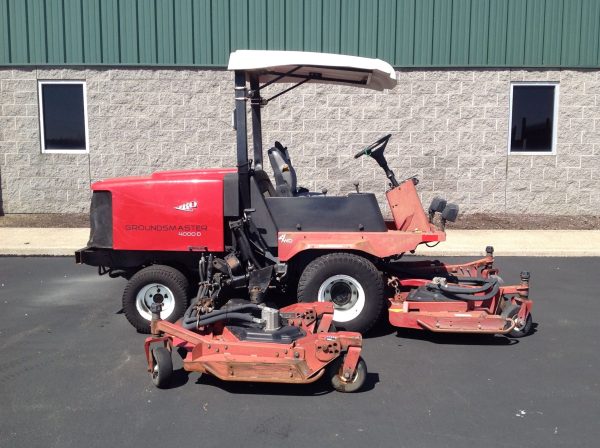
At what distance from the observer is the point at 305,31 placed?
12016mm

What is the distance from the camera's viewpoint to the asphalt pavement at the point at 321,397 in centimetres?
374

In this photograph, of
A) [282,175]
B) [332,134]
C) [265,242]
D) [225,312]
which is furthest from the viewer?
[332,134]

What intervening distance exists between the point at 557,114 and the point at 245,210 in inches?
356

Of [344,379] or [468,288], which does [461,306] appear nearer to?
[468,288]

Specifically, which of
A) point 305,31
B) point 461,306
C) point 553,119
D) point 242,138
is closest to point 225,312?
point 242,138

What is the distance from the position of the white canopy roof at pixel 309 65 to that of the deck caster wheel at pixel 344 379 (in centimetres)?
250

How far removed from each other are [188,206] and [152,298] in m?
0.95

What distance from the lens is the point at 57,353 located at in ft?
17.2

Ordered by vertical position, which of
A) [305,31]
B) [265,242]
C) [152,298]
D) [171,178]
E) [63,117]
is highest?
[305,31]

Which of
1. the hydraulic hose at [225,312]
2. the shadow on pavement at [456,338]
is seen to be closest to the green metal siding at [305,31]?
the shadow on pavement at [456,338]

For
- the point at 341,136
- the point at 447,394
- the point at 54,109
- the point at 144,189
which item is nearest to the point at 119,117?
the point at 54,109

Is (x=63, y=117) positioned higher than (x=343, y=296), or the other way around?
(x=63, y=117)

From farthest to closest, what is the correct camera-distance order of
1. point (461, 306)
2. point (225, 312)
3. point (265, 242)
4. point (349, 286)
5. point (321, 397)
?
point (265, 242) → point (349, 286) → point (461, 306) → point (225, 312) → point (321, 397)

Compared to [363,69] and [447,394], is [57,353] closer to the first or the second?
[447,394]
